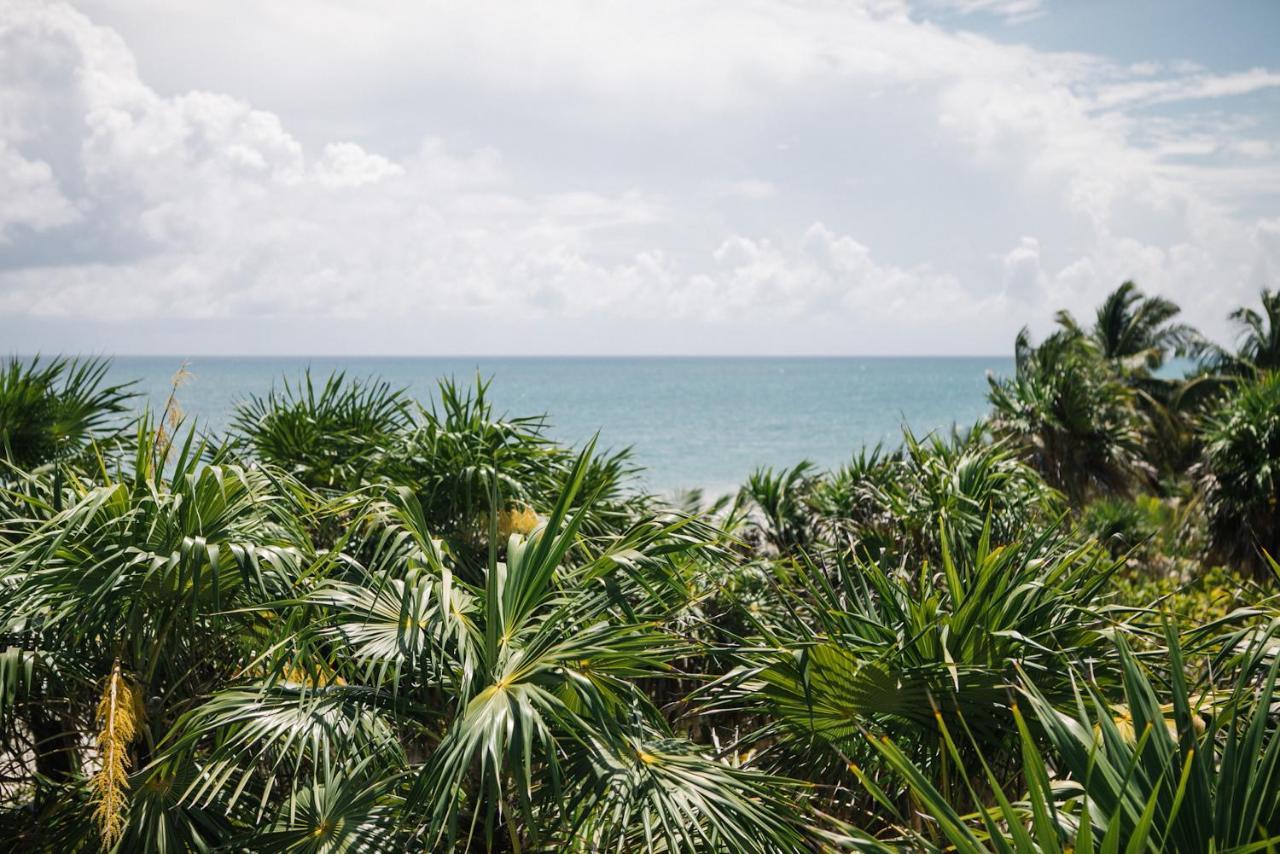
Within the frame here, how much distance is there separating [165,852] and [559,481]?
4.19 meters

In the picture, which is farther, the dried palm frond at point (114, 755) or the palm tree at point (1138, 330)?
the palm tree at point (1138, 330)

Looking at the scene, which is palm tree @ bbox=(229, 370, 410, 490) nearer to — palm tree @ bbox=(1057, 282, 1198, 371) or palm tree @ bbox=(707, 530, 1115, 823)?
palm tree @ bbox=(707, 530, 1115, 823)

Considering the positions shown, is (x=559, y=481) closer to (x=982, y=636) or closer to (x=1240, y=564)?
(x=982, y=636)

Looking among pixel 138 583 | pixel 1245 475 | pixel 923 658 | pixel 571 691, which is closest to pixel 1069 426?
pixel 1245 475

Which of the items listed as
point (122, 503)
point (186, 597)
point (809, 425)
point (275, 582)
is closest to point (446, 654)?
point (275, 582)

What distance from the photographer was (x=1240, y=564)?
560 inches

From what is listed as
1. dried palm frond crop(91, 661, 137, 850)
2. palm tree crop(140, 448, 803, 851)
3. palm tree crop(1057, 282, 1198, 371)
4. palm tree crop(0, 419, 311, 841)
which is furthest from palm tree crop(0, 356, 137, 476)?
palm tree crop(1057, 282, 1198, 371)

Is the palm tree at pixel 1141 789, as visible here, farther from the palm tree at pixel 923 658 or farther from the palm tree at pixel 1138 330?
the palm tree at pixel 1138 330

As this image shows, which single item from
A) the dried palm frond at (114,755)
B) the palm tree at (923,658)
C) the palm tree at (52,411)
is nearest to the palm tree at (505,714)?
the dried palm frond at (114,755)

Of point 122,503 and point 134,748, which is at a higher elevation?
point 122,503

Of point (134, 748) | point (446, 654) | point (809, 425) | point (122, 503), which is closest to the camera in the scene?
point (446, 654)

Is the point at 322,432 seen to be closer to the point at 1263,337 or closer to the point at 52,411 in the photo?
the point at 52,411

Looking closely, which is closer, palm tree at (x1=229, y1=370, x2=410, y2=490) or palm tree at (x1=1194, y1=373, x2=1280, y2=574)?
palm tree at (x1=229, y1=370, x2=410, y2=490)

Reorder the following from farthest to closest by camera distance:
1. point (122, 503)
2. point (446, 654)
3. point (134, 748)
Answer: point (134, 748) → point (122, 503) → point (446, 654)
